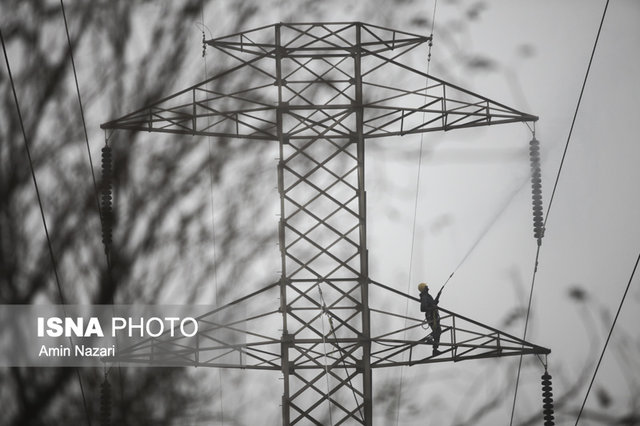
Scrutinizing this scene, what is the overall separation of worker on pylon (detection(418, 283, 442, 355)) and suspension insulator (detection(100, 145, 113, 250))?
4.53 m

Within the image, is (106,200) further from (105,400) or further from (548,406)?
(548,406)

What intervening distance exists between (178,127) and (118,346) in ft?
11.1

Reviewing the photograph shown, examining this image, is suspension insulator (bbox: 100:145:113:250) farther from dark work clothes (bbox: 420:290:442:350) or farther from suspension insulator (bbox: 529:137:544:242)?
suspension insulator (bbox: 529:137:544:242)

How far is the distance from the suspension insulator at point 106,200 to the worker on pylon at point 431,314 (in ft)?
14.8

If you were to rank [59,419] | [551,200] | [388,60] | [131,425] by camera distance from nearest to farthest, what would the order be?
[131,425] < [59,419] < [388,60] < [551,200]

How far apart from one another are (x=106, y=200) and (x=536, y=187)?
6138 mm

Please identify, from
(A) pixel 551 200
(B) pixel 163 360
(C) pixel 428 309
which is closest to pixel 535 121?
(A) pixel 551 200

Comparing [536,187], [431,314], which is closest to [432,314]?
[431,314]

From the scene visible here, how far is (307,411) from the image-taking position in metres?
16.2

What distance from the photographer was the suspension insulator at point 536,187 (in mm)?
16797

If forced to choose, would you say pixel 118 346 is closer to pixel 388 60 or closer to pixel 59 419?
pixel 59 419

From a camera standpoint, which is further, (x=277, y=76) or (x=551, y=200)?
(x=551, y=200)

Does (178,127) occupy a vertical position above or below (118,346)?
above

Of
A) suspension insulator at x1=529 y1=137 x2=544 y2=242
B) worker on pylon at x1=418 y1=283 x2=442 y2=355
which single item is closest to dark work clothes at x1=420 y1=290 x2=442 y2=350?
worker on pylon at x1=418 y1=283 x2=442 y2=355
